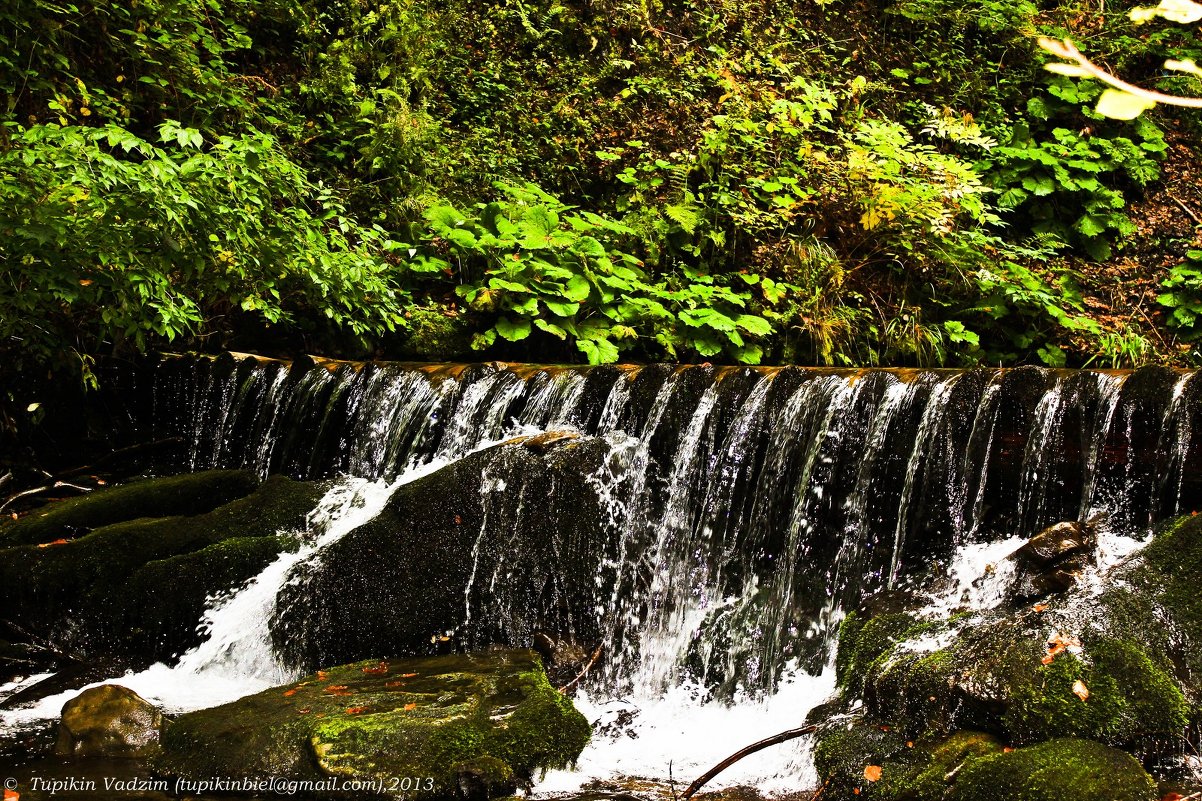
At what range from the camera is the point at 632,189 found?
10391 mm

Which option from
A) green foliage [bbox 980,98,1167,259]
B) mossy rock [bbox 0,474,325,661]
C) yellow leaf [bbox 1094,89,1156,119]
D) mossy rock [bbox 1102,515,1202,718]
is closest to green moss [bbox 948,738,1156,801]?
mossy rock [bbox 1102,515,1202,718]

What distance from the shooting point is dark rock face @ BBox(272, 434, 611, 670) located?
5.31 metres

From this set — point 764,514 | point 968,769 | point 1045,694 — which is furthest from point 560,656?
point 1045,694

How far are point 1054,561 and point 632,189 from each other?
24.2ft

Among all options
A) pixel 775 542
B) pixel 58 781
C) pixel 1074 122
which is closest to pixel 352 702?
pixel 58 781

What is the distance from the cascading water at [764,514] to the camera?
15.3ft

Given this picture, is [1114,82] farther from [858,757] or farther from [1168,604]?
[1168,604]

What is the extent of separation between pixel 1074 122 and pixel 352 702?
10.2m

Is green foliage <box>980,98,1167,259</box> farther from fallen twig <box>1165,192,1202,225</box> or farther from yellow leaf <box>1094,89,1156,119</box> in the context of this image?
yellow leaf <box>1094,89,1156,119</box>

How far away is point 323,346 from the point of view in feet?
31.3

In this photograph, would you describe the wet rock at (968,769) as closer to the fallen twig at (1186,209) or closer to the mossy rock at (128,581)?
the mossy rock at (128,581)

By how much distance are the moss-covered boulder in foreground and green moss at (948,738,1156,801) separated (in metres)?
1.83

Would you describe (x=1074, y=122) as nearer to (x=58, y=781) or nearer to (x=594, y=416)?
(x=594, y=416)

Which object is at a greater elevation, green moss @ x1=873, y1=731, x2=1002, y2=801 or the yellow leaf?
the yellow leaf
